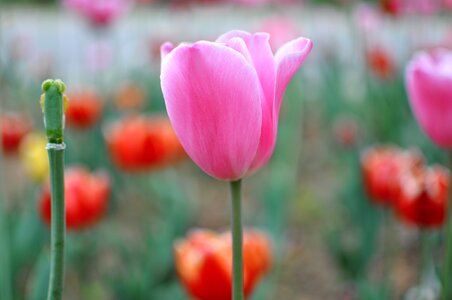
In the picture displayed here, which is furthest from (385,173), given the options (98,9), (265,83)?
(98,9)

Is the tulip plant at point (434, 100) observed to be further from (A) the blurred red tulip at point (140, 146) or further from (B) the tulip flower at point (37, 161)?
(B) the tulip flower at point (37, 161)

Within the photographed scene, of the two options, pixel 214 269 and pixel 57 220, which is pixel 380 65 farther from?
pixel 57 220

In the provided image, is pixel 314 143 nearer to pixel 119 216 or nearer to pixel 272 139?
pixel 119 216

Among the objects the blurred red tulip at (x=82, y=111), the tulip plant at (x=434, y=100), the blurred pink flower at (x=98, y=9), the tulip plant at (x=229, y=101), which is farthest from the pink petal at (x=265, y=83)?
the blurred pink flower at (x=98, y=9)

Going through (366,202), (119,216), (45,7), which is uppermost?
(45,7)

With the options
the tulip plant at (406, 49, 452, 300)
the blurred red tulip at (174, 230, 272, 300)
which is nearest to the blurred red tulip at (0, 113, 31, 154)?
the blurred red tulip at (174, 230, 272, 300)

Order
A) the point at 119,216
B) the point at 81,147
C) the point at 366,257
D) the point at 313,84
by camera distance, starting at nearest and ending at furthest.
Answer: the point at 366,257 → the point at 81,147 → the point at 119,216 → the point at 313,84

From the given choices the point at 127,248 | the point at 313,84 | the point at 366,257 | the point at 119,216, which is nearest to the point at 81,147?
the point at 119,216
